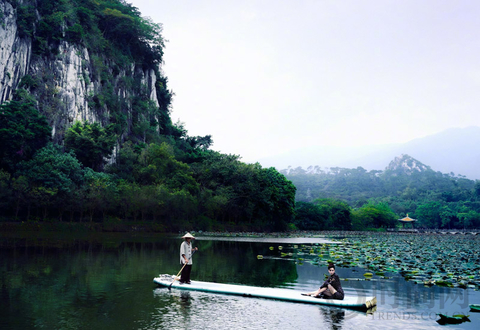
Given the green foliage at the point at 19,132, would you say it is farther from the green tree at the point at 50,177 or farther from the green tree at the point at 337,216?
the green tree at the point at 337,216

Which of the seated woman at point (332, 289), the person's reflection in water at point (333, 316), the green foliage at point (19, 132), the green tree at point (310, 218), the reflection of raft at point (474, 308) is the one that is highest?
the green foliage at point (19, 132)

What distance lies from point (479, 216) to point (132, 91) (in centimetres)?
8929

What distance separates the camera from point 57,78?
57000 millimetres

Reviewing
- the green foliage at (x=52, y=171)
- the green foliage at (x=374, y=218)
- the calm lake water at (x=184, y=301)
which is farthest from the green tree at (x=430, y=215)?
the calm lake water at (x=184, y=301)

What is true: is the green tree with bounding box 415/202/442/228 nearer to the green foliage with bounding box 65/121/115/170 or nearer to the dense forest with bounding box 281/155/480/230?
the dense forest with bounding box 281/155/480/230

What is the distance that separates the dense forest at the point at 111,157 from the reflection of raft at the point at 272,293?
32.6 metres

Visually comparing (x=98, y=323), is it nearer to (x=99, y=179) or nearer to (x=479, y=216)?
(x=99, y=179)

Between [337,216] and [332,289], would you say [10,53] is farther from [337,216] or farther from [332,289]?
[337,216]

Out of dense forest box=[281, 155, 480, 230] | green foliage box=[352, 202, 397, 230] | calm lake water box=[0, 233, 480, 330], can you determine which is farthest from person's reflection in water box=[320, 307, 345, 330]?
green foliage box=[352, 202, 397, 230]

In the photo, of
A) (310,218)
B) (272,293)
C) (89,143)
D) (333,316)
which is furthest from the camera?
(310,218)

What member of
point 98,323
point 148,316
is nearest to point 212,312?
point 148,316

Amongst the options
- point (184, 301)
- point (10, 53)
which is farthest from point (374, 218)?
point (184, 301)

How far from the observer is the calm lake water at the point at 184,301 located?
990 cm

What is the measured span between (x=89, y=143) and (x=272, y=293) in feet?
150
